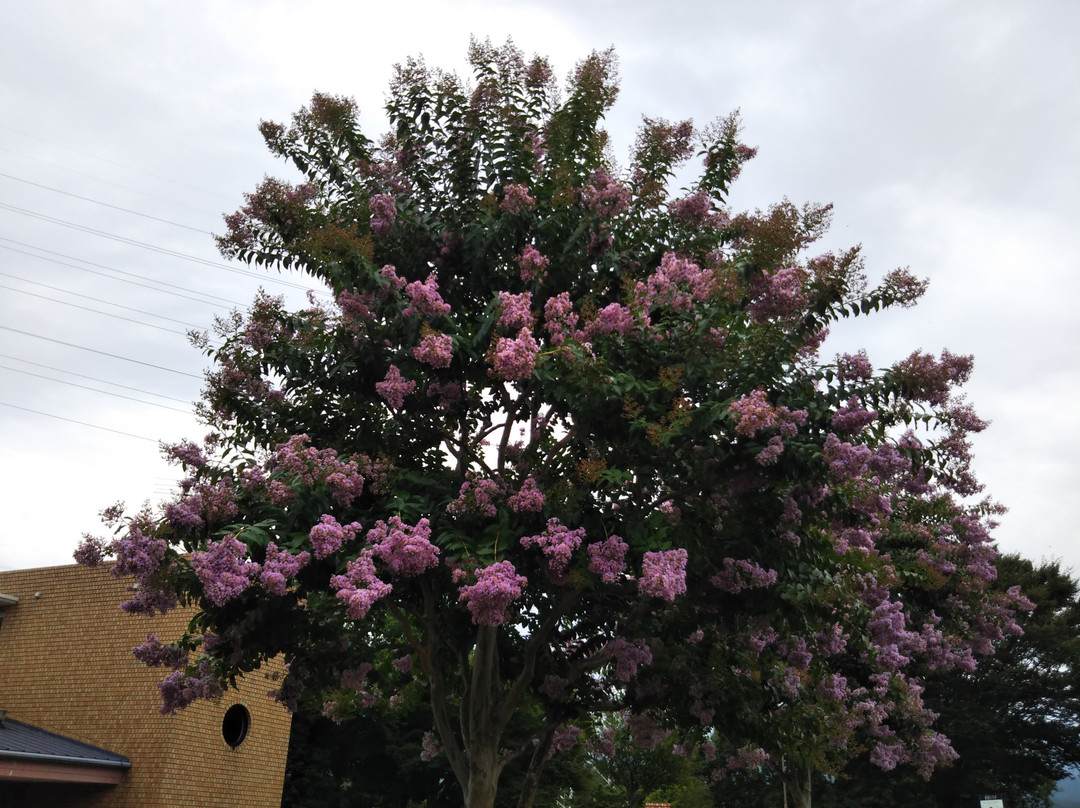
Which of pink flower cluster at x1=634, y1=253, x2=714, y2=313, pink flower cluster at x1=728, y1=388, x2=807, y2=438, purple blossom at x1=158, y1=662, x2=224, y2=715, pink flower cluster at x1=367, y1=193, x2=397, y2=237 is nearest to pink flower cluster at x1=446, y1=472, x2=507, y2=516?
pink flower cluster at x1=634, y1=253, x2=714, y2=313

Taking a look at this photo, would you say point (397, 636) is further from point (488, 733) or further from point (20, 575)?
point (20, 575)

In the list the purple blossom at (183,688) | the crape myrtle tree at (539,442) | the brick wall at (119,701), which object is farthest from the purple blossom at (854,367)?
the brick wall at (119,701)

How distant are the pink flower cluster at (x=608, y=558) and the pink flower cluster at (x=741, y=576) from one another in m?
1.21

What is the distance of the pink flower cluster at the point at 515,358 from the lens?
719 cm

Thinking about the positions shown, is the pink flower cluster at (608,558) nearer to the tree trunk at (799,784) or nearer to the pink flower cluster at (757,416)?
the pink flower cluster at (757,416)

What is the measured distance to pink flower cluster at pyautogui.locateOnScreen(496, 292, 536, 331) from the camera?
7.83 metres

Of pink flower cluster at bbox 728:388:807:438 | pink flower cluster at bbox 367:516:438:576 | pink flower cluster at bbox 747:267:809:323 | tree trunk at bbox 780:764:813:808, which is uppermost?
pink flower cluster at bbox 747:267:809:323

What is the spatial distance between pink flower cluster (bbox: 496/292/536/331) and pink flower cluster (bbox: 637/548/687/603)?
2.28 metres

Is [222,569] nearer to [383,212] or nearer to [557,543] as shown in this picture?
[557,543]

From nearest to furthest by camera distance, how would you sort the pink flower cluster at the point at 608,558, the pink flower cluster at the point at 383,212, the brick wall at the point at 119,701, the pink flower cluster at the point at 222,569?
the pink flower cluster at the point at 222,569, the pink flower cluster at the point at 608,558, the pink flower cluster at the point at 383,212, the brick wall at the point at 119,701

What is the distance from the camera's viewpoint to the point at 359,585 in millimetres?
6863

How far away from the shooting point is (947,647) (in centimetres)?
1460

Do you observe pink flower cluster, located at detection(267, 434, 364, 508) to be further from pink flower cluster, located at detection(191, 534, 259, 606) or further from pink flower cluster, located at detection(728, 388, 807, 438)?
pink flower cluster, located at detection(728, 388, 807, 438)

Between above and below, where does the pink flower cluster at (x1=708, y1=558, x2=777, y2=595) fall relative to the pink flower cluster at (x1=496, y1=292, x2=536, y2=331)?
below
